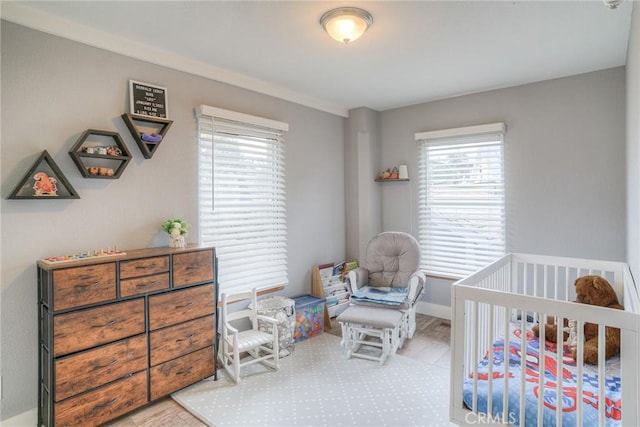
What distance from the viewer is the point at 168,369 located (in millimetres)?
2393

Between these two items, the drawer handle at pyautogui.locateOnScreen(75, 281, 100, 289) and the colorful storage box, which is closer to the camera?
the drawer handle at pyautogui.locateOnScreen(75, 281, 100, 289)

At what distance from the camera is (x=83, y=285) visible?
2020mm

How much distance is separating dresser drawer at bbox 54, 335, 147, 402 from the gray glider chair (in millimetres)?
1847

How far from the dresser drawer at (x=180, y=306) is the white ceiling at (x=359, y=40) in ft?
5.73

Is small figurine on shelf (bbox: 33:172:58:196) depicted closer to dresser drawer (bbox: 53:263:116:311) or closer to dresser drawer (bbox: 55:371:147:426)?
dresser drawer (bbox: 53:263:116:311)

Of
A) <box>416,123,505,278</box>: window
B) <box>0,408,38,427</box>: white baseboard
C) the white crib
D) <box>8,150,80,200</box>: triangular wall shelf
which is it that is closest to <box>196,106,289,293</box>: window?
<box>8,150,80,200</box>: triangular wall shelf

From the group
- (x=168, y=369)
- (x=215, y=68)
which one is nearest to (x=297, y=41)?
(x=215, y=68)

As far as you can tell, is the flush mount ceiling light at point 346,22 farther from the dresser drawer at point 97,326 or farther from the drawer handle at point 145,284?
the dresser drawer at point 97,326

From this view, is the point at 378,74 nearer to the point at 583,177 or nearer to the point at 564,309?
the point at 583,177

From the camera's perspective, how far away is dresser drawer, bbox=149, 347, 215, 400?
234cm

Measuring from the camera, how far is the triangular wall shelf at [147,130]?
2479 millimetres

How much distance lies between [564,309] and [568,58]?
2299 millimetres

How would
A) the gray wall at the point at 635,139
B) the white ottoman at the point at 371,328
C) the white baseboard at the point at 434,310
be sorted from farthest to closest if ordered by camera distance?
the white baseboard at the point at 434,310, the white ottoman at the point at 371,328, the gray wall at the point at 635,139

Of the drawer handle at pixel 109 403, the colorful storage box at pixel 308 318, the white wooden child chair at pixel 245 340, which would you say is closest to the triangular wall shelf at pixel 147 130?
the white wooden child chair at pixel 245 340
